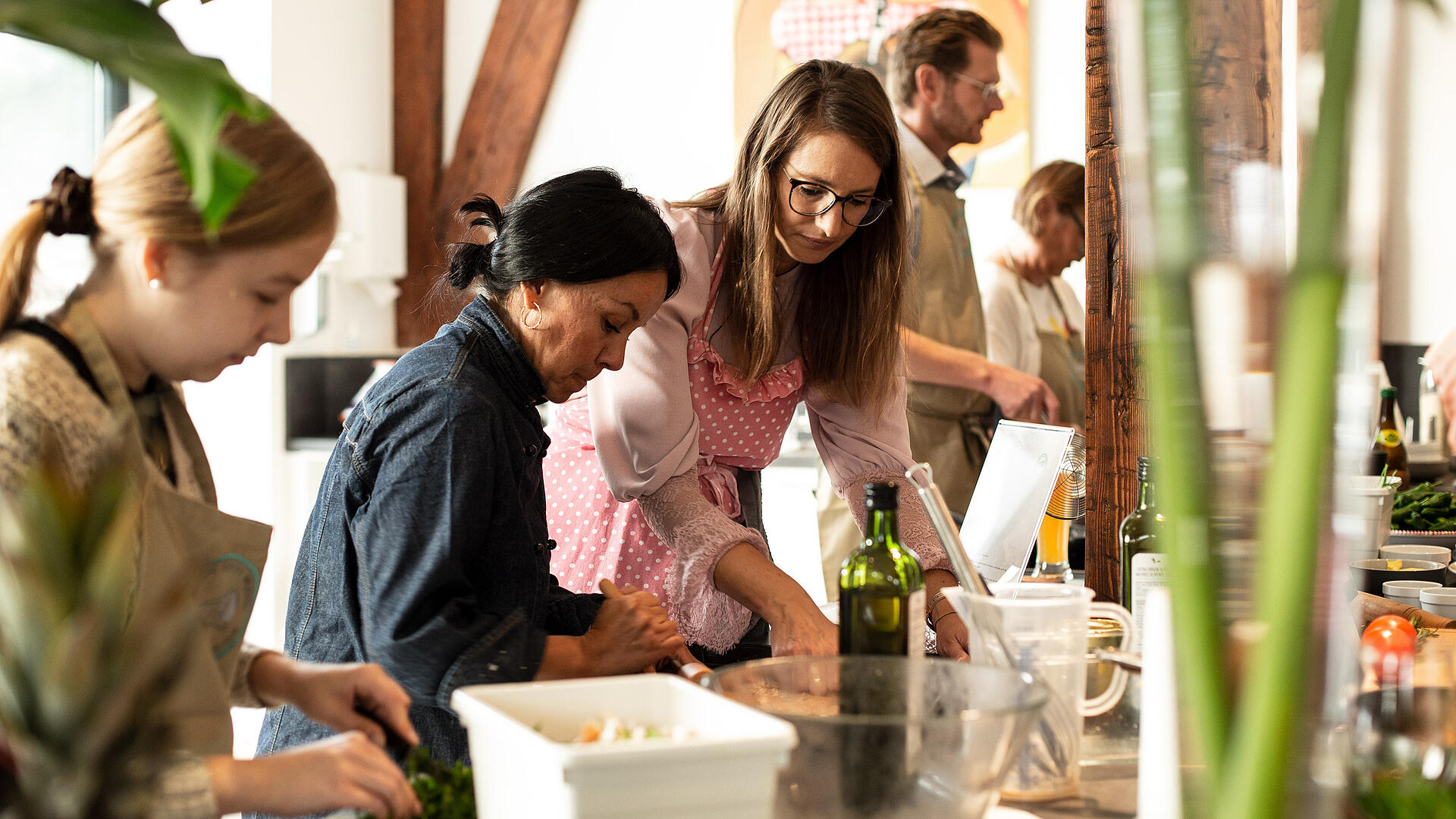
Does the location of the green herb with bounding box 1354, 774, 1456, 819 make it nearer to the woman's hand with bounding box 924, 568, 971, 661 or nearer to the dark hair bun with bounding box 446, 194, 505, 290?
the woman's hand with bounding box 924, 568, 971, 661

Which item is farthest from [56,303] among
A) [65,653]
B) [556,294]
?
[65,653]

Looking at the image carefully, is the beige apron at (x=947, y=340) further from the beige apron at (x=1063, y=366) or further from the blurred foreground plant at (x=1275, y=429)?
the blurred foreground plant at (x=1275, y=429)

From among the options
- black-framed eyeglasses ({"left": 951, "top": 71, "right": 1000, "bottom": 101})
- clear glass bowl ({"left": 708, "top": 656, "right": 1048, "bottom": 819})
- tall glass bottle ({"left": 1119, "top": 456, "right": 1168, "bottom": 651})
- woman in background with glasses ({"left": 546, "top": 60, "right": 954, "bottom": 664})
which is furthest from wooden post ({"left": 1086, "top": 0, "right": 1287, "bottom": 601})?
black-framed eyeglasses ({"left": 951, "top": 71, "right": 1000, "bottom": 101})

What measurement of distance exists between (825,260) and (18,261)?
1066mm

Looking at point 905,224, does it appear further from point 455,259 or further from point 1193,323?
point 1193,323

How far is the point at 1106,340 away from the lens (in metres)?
1.74

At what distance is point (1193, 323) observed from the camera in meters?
0.37

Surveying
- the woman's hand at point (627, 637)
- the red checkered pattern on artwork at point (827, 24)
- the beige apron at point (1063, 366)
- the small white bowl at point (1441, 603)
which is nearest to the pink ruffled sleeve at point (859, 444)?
the woman's hand at point (627, 637)

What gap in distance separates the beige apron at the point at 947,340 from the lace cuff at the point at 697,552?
1.23 metres

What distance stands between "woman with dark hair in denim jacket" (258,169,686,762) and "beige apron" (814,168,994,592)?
138cm

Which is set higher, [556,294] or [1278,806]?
[556,294]

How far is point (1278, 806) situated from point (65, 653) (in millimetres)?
346

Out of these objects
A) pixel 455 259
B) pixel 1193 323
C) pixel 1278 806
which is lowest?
pixel 1278 806

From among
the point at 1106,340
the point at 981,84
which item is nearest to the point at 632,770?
the point at 1106,340
